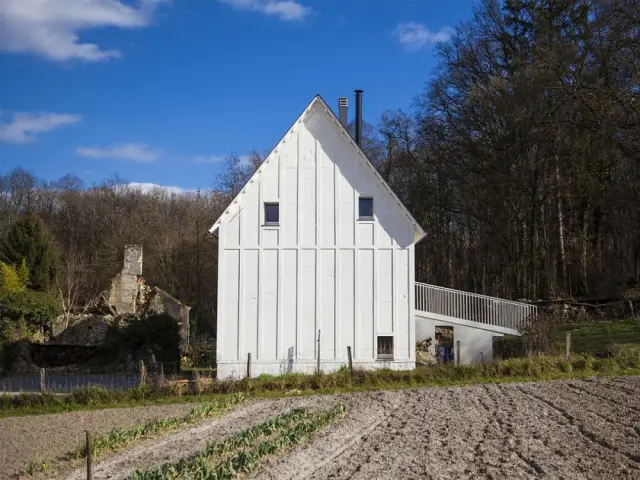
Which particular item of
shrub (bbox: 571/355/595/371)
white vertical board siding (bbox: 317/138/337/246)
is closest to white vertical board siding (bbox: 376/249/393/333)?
white vertical board siding (bbox: 317/138/337/246)

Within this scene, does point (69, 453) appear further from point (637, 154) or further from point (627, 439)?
point (637, 154)

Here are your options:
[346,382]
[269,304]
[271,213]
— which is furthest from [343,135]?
[346,382]

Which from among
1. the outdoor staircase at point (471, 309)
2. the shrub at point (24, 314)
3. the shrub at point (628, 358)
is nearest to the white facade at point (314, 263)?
the outdoor staircase at point (471, 309)

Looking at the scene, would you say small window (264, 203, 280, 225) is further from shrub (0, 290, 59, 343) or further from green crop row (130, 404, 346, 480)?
shrub (0, 290, 59, 343)

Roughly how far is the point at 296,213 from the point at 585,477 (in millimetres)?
15627

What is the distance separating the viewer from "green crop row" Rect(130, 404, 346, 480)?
986cm

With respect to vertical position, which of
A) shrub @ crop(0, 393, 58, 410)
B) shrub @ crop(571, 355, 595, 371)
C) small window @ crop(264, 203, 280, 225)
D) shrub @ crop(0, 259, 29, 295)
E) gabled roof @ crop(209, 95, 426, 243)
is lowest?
shrub @ crop(0, 393, 58, 410)

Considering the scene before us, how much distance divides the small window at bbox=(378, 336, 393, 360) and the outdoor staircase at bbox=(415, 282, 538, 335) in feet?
9.28

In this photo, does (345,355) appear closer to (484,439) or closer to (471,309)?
(471,309)

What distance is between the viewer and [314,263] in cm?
2359

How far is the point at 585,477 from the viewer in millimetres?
A: 9414

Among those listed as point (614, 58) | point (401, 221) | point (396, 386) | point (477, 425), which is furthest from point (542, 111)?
point (477, 425)

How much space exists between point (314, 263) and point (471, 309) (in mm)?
7149

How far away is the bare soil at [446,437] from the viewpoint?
1019 centimetres
